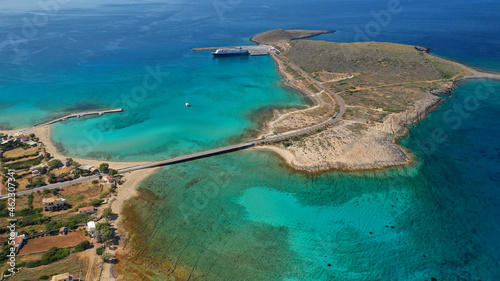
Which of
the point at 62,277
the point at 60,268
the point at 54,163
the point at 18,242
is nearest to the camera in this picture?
the point at 62,277

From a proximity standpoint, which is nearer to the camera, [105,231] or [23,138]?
[105,231]

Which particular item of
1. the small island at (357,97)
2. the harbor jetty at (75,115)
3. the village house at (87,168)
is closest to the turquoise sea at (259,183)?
the harbor jetty at (75,115)

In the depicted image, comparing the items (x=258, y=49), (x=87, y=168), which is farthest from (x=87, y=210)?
(x=258, y=49)

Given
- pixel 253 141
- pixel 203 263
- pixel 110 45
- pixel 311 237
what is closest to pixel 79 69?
pixel 110 45

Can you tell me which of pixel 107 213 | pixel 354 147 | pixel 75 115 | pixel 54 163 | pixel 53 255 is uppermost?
pixel 75 115

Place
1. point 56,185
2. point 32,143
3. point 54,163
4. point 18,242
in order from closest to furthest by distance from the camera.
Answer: point 18,242 → point 56,185 → point 54,163 → point 32,143

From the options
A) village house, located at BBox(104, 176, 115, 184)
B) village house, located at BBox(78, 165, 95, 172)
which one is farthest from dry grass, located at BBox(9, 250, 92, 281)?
village house, located at BBox(78, 165, 95, 172)

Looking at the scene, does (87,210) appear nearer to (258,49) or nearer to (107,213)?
(107,213)

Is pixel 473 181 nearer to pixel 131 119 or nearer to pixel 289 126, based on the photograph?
pixel 289 126
